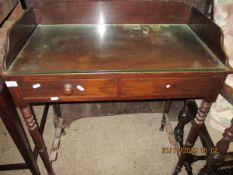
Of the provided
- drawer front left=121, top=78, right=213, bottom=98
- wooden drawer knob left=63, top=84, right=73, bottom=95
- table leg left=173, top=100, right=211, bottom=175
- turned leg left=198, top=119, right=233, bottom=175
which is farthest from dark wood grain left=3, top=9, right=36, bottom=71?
turned leg left=198, top=119, right=233, bottom=175

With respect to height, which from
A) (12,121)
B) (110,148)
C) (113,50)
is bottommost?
(110,148)

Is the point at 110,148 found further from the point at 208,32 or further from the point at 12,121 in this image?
the point at 208,32

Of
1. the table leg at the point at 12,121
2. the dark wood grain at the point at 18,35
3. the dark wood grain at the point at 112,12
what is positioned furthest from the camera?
the dark wood grain at the point at 112,12

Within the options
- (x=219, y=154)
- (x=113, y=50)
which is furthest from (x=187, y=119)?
Answer: (x=113, y=50)

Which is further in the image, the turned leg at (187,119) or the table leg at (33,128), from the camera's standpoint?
the turned leg at (187,119)

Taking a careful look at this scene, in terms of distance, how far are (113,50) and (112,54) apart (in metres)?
0.04

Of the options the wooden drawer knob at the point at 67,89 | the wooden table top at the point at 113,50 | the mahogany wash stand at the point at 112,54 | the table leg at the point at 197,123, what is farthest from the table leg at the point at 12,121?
the table leg at the point at 197,123

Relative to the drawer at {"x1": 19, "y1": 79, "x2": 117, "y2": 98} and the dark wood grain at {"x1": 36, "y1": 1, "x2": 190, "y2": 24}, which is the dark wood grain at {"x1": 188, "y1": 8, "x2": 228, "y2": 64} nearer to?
the dark wood grain at {"x1": 36, "y1": 1, "x2": 190, "y2": 24}

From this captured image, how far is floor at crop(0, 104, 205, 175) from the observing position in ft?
Answer: 5.02

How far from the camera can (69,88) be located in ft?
2.93

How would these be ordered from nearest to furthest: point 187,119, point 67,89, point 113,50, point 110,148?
point 67,89 < point 113,50 < point 187,119 < point 110,148

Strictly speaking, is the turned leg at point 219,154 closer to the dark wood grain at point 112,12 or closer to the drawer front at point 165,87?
the drawer front at point 165,87

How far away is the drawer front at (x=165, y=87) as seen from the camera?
91cm

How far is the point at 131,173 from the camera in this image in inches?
59.3
